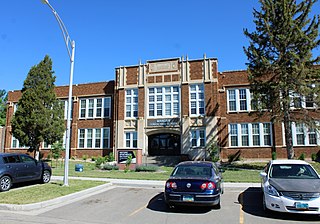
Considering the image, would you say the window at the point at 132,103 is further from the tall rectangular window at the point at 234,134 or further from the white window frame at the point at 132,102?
the tall rectangular window at the point at 234,134

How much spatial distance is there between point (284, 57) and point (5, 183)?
2013 cm

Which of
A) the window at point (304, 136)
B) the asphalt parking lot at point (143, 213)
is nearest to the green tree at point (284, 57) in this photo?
the window at point (304, 136)

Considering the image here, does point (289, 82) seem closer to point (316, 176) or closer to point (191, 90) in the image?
point (191, 90)

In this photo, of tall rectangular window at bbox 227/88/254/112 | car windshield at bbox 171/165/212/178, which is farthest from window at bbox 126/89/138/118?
car windshield at bbox 171/165/212/178

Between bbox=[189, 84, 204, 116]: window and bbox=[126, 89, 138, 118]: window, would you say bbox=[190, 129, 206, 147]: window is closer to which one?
bbox=[189, 84, 204, 116]: window

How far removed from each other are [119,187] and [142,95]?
54.8ft

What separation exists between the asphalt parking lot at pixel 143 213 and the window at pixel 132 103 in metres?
19.0

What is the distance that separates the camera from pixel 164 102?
1139 inches

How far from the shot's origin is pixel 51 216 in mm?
8148

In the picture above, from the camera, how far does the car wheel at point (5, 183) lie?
11.3 metres

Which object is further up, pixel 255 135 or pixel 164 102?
pixel 164 102

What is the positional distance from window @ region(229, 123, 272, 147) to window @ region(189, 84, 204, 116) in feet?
11.7

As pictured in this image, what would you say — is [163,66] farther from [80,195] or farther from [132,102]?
[80,195]

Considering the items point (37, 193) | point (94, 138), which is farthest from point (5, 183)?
point (94, 138)
